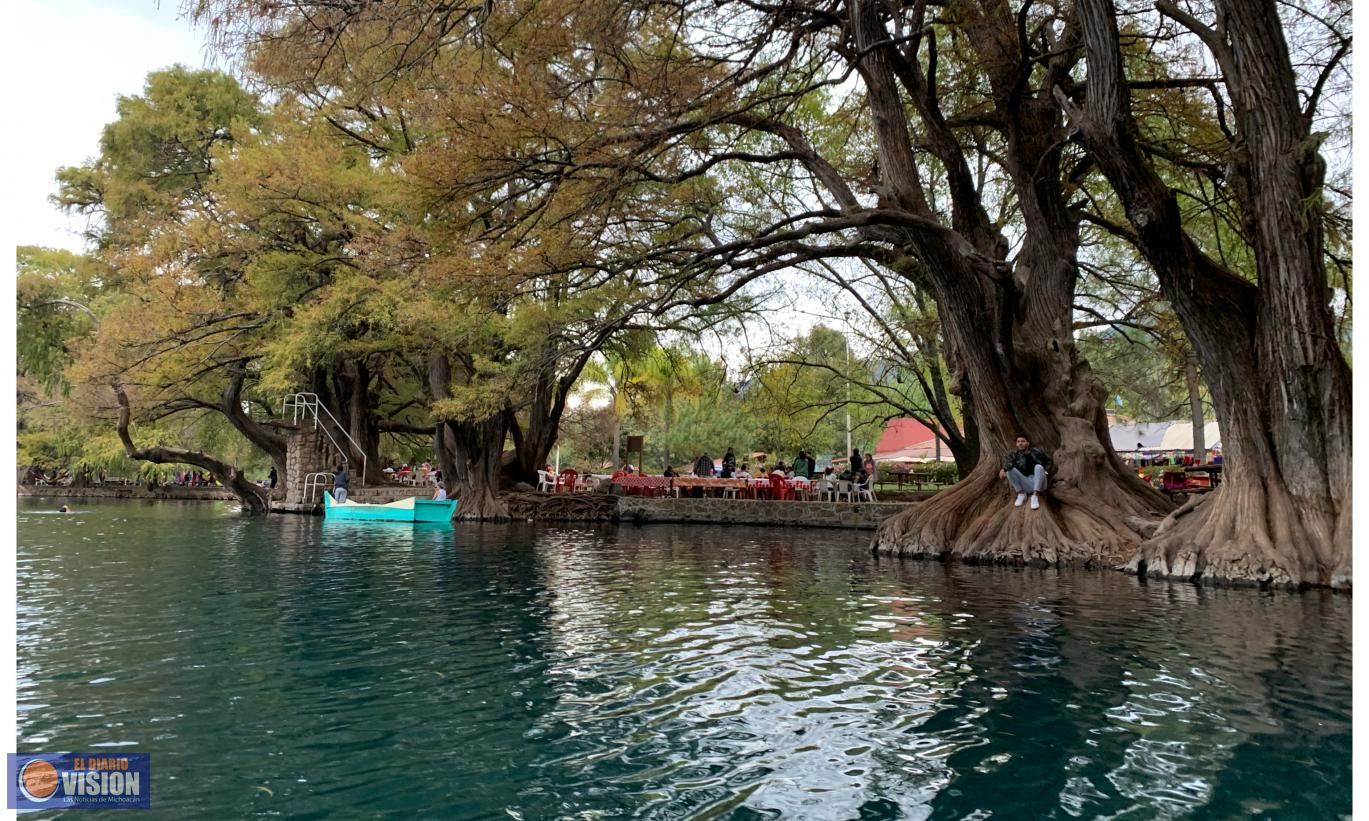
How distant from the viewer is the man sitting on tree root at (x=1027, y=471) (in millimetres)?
15008

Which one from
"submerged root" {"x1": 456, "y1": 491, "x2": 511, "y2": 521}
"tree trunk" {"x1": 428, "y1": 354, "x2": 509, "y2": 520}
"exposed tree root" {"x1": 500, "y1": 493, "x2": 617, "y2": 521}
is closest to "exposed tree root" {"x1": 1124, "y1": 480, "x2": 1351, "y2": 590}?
"exposed tree root" {"x1": 500, "y1": 493, "x2": 617, "y2": 521}

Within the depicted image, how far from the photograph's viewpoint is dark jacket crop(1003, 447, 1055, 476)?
49.1 feet

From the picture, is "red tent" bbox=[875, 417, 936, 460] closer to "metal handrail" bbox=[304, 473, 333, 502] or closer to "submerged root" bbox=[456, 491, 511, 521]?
"submerged root" bbox=[456, 491, 511, 521]

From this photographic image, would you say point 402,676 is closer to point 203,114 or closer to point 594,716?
point 594,716

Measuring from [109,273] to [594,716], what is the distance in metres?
36.9

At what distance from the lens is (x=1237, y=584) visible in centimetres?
1140

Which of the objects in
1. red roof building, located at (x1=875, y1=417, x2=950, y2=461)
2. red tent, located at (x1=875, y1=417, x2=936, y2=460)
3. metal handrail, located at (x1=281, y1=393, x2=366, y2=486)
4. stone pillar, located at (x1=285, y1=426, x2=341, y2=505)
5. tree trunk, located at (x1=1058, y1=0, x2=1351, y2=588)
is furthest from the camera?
red tent, located at (x1=875, y1=417, x2=936, y2=460)

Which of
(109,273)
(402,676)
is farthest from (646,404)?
(402,676)

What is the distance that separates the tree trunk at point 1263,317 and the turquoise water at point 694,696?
108 cm

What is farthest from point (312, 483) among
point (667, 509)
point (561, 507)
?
point (667, 509)

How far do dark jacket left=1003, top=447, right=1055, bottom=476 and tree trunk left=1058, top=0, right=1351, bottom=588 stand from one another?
2.95 meters

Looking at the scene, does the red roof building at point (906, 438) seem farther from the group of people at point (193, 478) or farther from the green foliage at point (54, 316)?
the group of people at point (193, 478)

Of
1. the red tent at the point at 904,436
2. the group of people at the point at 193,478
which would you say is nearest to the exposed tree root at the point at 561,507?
the red tent at the point at 904,436

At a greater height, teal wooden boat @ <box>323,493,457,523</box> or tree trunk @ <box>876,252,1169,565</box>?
tree trunk @ <box>876,252,1169,565</box>
